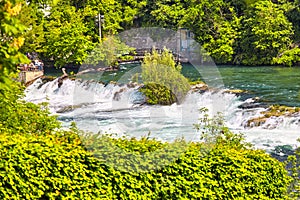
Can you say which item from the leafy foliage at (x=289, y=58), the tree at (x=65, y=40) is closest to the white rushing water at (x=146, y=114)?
the tree at (x=65, y=40)

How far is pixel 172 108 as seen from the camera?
1203cm

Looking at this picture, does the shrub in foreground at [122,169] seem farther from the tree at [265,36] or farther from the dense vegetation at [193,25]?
the tree at [265,36]

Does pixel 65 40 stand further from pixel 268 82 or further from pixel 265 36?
pixel 268 82

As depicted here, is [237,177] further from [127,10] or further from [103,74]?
[127,10]

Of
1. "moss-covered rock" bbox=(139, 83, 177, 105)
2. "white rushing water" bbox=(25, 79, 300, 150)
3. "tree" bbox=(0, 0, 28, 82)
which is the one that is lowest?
"white rushing water" bbox=(25, 79, 300, 150)

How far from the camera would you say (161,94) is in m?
12.5

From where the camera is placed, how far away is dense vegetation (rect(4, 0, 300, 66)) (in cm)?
2173

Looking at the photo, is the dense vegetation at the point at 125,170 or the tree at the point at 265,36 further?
the tree at the point at 265,36

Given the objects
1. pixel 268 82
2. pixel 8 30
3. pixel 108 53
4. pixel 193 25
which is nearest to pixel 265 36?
pixel 193 25

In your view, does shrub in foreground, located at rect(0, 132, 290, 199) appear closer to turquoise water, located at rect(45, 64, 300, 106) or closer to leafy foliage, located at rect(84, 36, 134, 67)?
turquoise water, located at rect(45, 64, 300, 106)

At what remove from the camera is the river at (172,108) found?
1003 cm

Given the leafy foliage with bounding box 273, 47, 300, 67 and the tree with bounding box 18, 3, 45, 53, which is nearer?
the tree with bounding box 18, 3, 45, 53

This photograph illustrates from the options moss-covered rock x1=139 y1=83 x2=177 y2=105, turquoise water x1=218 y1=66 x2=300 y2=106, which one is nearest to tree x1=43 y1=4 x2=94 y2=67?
turquoise water x1=218 y1=66 x2=300 y2=106

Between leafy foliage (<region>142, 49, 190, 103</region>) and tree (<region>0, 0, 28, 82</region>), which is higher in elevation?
tree (<region>0, 0, 28, 82</region>)
